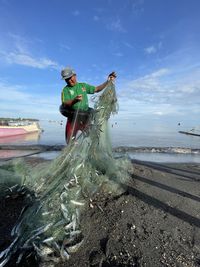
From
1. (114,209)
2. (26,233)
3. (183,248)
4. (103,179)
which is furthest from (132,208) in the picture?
(26,233)

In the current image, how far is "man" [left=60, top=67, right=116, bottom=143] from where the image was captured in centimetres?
593

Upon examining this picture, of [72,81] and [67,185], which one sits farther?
[72,81]

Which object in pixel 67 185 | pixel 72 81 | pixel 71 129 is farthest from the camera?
pixel 72 81

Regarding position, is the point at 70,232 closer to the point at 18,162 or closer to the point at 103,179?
the point at 103,179

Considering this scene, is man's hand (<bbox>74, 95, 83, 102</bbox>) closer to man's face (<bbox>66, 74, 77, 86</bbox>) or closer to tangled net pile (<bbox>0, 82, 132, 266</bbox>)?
tangled net pile (<bbox>0, 82, 132, 266</bbox>)

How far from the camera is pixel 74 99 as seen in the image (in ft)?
19.4

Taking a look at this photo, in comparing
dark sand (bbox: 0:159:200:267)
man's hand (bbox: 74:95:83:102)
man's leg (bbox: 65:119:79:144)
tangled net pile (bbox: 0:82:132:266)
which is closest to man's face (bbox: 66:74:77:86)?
man's hand (bbox: 74:95:83:102)

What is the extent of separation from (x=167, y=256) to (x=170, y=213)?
109cm

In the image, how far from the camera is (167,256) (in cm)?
355

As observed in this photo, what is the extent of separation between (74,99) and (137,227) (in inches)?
108

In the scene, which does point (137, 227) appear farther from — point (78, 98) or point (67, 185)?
point (78, 98)

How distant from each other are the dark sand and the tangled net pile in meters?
0.15

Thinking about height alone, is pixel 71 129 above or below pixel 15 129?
above

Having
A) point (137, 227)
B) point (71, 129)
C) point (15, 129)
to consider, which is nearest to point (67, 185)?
point (137, 227)
